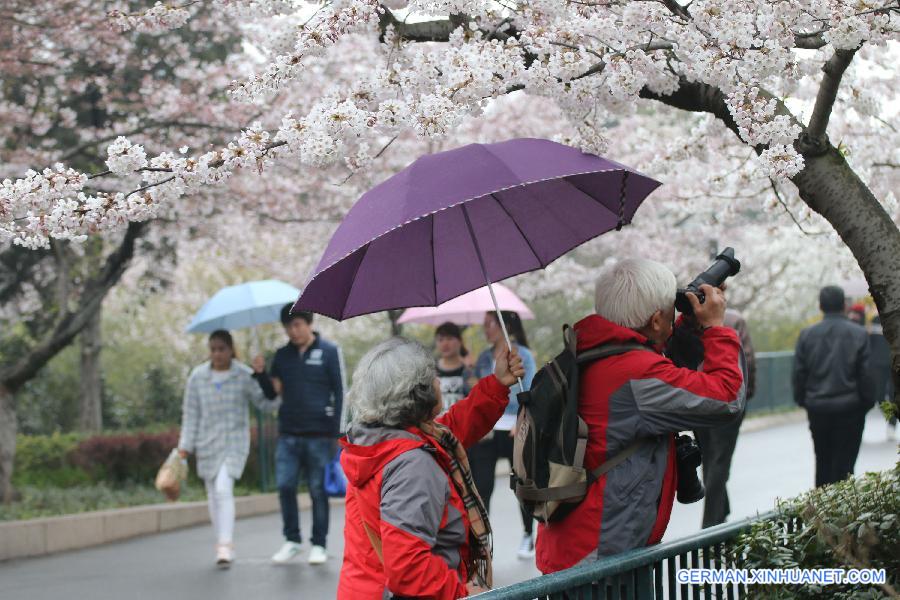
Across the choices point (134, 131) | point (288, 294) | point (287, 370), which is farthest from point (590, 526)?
point (134, 131)

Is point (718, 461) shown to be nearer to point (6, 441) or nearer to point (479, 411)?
point (479, 411)

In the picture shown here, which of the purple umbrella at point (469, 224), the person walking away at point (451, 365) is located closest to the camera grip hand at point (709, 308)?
the purple umbrella at point (469, 224)

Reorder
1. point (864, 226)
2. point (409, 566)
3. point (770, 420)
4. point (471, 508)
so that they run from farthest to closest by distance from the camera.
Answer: point (770, 420), point (864, 226), point (471, 508), point (409, 566)

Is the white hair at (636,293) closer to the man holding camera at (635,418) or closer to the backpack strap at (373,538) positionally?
the man holding camera at (635,418)

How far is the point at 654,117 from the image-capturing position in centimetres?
3084

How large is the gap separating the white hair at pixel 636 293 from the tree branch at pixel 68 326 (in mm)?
9324

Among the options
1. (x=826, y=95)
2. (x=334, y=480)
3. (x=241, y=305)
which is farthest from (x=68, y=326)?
(x=826, y=95)

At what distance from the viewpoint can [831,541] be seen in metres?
3.96

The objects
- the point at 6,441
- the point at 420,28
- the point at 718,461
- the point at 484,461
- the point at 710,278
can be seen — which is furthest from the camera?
the point at 6,441

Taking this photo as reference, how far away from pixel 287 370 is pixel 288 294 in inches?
46.7

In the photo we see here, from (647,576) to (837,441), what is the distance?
239 inches

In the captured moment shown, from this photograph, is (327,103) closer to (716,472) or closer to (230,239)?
(716,472)

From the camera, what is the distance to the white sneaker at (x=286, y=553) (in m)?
9.44

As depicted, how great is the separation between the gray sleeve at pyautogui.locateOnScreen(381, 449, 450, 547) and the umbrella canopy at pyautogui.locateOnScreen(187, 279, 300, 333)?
6.75 m
